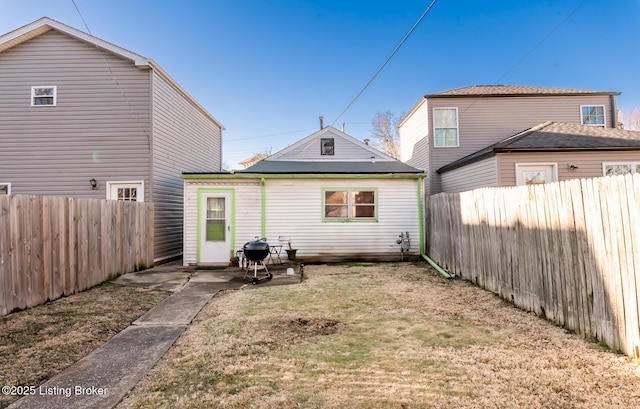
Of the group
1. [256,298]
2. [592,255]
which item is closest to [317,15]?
[256,298]

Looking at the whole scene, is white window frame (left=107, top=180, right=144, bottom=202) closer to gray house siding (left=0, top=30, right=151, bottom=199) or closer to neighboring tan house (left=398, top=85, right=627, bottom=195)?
gray house siding (left=0, top=30, right=151, bottom=199)

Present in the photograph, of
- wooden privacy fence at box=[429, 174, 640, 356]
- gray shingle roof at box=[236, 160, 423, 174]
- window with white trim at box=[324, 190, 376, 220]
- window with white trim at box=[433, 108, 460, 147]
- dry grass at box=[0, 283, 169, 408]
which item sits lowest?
dry grass at box=[0, 283, 169, 408]

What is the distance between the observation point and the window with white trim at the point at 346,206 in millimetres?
10852

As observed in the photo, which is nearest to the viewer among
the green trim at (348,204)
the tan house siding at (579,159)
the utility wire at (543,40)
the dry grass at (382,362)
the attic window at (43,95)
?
the dry grass at (382,362)

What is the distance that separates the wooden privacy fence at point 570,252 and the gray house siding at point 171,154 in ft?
32.1

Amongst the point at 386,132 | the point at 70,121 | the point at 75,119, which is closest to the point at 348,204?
the point at 75,119

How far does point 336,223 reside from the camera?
35.3 feet

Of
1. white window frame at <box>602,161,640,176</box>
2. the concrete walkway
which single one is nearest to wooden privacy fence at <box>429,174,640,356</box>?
the concrete walkway

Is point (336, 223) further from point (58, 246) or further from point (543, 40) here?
point (543, 40)

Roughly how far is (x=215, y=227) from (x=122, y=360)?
6949 millimetres

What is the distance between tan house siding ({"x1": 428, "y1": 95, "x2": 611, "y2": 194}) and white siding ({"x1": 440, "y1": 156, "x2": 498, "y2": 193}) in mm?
730

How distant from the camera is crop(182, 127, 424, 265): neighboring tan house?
10.2 metres

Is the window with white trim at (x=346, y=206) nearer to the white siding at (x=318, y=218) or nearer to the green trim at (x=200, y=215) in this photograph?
the white siding at (x=318, y=218)

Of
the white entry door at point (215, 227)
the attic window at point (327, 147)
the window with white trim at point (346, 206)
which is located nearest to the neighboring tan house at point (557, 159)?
the window with white trim at point (346, 206)
